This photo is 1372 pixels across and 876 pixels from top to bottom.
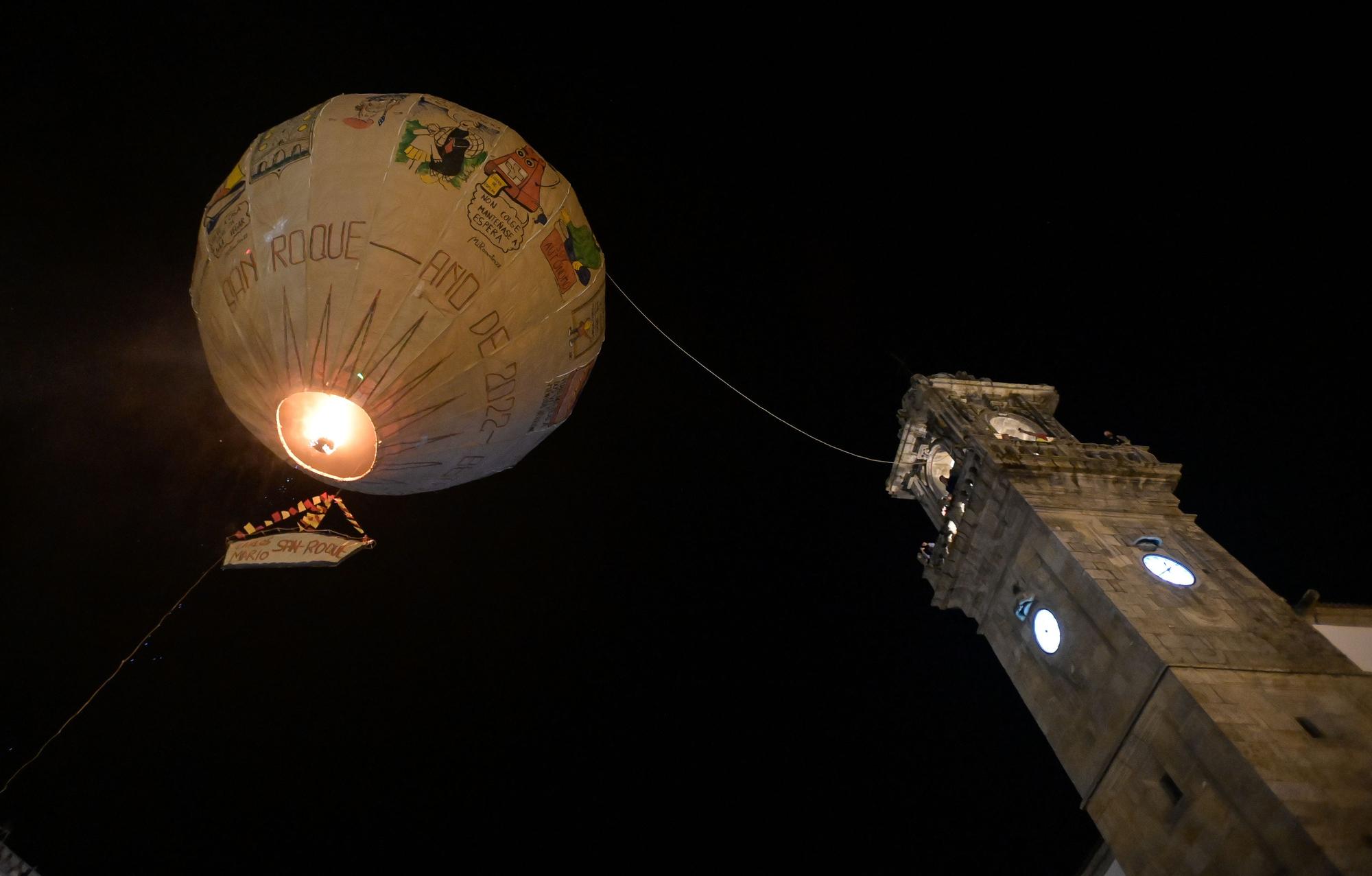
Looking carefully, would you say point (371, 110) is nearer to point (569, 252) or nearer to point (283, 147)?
point (283, 147)

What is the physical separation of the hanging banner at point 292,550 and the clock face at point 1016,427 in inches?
842

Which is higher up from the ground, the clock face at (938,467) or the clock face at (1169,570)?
the clock face at (938,467)

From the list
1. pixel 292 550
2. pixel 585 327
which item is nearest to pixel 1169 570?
pixel 585 327

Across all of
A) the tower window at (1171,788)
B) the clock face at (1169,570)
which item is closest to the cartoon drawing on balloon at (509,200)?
the tower window at (1171,788)

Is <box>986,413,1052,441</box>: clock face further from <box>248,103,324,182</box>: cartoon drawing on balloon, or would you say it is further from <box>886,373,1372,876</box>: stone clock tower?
<box>248,103,324,182</box>: cartoon drawing on balloon

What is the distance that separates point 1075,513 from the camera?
769 inches

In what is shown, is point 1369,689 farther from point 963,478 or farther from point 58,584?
point 58,584

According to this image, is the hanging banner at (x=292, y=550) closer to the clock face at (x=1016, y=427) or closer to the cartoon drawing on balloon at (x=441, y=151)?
the cartoon drawing on balloon at (x=441, y=151)

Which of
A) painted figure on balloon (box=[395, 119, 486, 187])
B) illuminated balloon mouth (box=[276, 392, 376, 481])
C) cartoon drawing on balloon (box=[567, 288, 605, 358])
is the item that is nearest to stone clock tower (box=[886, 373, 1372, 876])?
cartoon drawing on balloon (box=[567, 288, 605, 358])

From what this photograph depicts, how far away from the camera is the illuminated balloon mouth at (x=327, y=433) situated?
31.2 ft

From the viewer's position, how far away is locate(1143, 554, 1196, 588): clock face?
56.6ft

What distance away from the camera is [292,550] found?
34.9 ft

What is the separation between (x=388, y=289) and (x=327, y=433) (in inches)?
91.2

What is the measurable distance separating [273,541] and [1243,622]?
20.3 m
